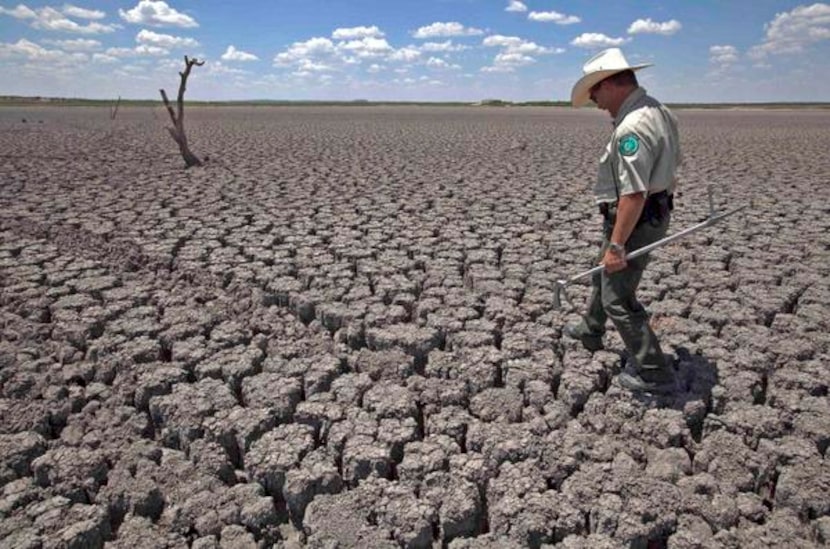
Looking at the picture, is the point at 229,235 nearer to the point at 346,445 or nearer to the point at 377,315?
the point at 377,315

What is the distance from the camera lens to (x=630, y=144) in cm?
229

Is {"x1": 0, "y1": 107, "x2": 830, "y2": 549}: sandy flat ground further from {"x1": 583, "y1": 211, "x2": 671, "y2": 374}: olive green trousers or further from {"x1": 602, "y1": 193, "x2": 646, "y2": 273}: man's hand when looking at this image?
{"x1": 602, "y1": 193, "x2": 646, "y2": 273}: man's hand

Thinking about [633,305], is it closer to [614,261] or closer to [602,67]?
[614,261]

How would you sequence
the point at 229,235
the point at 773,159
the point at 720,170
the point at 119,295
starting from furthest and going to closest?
1. the point at 773,159
2. the point at 720,170
3. the point at 229,235
4. the point at 119,295

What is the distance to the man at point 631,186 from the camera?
7.55 ft

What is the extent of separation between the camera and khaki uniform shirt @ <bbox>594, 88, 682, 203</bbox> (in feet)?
7.48

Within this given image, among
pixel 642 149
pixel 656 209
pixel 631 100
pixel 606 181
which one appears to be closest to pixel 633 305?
pixel 656 209

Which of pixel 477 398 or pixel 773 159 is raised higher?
pixel 773 159

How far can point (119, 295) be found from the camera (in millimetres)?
4066

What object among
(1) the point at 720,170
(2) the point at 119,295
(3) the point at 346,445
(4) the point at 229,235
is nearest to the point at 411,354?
(3) the point at 346,445

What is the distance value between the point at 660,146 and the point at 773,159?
11981 millimetres

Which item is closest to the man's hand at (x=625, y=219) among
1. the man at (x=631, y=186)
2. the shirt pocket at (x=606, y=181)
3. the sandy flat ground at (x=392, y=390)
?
the man at (x=631, y=186)

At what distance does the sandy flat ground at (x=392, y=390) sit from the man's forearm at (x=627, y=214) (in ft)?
2.92

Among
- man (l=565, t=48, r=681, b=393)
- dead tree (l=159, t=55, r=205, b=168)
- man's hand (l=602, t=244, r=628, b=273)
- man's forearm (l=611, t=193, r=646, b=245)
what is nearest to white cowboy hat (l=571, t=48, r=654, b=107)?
man (l=565, t=48, r=681, b=393)
